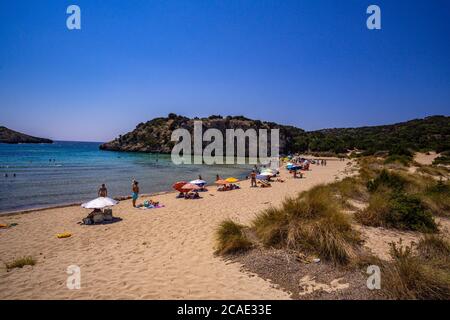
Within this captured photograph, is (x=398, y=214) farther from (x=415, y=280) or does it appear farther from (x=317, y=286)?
(x=317, y=286)

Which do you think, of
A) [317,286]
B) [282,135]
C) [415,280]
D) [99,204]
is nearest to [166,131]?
[282,135]

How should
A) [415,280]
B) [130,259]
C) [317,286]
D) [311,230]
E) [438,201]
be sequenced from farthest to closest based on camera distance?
[438,201], [130,259], [311,230], [317,286], [415,280]

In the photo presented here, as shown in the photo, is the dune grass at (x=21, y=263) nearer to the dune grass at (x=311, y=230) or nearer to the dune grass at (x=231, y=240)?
the dune grass at (x=231, y=240)

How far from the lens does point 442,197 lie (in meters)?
10.2

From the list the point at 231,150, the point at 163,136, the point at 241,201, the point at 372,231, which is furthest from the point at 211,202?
the point at 163,136

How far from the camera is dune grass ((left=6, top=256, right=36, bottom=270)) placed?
6375 mm

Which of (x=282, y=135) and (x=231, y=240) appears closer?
(x=231, y=240)

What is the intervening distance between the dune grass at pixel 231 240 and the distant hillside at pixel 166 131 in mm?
80163

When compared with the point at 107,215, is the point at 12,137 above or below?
above

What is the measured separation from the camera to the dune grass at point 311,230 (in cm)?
557

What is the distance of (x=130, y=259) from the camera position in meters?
6.66

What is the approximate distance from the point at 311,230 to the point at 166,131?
316 ft
